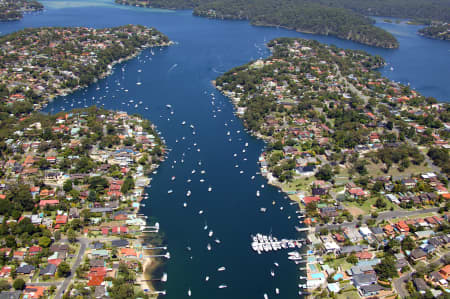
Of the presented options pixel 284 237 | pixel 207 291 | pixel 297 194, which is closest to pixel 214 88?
pixel 297 194

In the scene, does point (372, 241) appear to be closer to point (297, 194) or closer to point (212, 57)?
point (297, 194)

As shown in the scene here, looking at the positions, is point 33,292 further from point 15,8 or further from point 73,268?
point 15,8

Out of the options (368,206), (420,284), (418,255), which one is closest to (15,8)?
(368,206)

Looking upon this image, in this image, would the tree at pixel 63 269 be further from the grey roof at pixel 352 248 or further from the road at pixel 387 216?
the grey roof at pixel 352 248

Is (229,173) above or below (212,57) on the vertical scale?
below

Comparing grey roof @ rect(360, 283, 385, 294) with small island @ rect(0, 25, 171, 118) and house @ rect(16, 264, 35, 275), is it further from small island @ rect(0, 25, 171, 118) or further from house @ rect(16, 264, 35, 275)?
small island @ rect(0, 25, 171, 118)

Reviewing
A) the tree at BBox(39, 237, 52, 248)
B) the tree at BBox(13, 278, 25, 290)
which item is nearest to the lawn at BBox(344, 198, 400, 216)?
the tree at BBox(39, 237, 52, 248)

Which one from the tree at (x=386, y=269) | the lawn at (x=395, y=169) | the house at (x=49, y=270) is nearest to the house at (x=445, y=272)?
the tree at (x=386, y=269)
